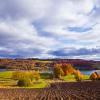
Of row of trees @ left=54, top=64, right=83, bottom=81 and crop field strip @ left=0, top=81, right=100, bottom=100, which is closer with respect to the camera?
crop field strip @ left=0, top=81, right=100, bottom=100

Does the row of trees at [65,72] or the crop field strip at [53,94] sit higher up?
the row of trees at [65,72]

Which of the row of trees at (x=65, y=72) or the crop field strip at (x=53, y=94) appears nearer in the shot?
the crop field strip at (x=53, y=94)

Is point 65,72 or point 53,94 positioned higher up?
point 65,72

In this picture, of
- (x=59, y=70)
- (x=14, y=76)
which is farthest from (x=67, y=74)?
(x=14, y=76)

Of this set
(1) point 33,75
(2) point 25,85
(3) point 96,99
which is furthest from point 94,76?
(3) point 96,99

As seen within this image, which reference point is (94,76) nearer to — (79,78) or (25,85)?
(79,78)

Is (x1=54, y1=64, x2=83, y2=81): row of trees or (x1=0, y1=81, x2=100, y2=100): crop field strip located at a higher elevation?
(x1=54, y1=64, x2=83, y2=81): row of trees

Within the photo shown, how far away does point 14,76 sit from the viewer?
5153 inches

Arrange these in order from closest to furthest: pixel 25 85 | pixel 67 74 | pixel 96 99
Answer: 1. pixel 96 99
2. pixel 25 85
3. pixel 67 74

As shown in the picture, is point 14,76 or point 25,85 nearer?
point 25,85

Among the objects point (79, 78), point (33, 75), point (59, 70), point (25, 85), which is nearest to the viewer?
point (25, 85)

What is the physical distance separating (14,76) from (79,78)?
30.4m

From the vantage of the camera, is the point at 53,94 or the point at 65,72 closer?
the point at 53,94

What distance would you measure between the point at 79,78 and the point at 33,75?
2339 centimetres
